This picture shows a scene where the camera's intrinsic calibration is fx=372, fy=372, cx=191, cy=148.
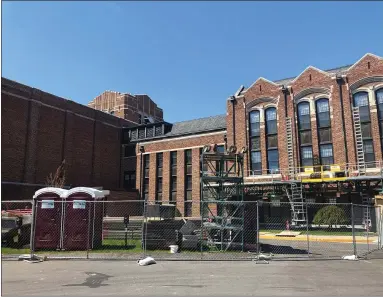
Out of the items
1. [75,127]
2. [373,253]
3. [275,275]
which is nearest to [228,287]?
[275,275]

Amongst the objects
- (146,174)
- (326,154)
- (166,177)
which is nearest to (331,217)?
(326,154)

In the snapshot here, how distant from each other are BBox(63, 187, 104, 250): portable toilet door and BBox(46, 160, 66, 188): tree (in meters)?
21.6

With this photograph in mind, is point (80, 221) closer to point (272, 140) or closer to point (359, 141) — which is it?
point (272, 140)

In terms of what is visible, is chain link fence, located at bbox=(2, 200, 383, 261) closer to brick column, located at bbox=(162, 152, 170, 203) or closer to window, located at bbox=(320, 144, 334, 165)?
window, located at bbox=(320, 144, 334, 165)

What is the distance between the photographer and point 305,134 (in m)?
34.5

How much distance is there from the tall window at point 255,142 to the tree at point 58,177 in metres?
18.8

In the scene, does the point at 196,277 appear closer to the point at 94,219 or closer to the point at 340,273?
the point at 340,273

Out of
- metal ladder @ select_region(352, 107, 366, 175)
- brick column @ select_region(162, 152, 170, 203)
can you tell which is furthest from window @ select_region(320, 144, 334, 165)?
brick column @ select_region(162, 152, 170, 203)

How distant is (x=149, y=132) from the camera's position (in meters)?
47.8

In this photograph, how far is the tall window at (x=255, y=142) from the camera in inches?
1433

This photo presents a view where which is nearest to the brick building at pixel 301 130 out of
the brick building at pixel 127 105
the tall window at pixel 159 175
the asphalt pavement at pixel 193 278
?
the tall window at pixel 159 175

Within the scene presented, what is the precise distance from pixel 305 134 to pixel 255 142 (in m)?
4.98

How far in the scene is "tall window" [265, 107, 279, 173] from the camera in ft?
116

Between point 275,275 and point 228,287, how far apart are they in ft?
7.02
